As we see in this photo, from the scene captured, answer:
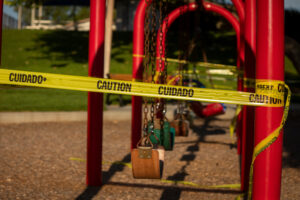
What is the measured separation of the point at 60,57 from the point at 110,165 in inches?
607

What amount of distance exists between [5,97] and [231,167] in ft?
27.0

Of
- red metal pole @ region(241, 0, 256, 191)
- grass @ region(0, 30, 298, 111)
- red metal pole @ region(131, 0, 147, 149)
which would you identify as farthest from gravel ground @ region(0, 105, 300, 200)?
grass @ region(0, 30, 298, 111)

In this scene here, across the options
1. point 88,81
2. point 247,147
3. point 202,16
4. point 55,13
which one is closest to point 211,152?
point 247,147

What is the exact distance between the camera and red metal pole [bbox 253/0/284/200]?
2.33 m

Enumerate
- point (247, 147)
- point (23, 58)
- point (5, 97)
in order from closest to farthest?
point (247, 147), point (5, 97), point (23, 58)

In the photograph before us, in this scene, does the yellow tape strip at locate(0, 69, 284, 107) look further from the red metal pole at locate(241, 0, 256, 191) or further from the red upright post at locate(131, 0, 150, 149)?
the red upright post at locate(131, 0, 150, 149)

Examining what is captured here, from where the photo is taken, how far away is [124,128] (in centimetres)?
893

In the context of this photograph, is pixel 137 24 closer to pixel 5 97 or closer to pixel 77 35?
pixel 5 97

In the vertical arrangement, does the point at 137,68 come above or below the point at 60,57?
below

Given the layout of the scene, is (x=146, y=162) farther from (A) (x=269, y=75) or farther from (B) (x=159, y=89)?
(A) (x=269, y=75)

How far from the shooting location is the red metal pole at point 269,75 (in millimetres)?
2328

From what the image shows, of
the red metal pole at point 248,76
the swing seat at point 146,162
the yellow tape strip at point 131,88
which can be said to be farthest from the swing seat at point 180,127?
the yellow tape strip at point 131,88

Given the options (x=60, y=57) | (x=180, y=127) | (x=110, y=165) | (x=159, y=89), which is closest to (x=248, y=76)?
(x=180, y=127)

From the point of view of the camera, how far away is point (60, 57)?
20.2m
